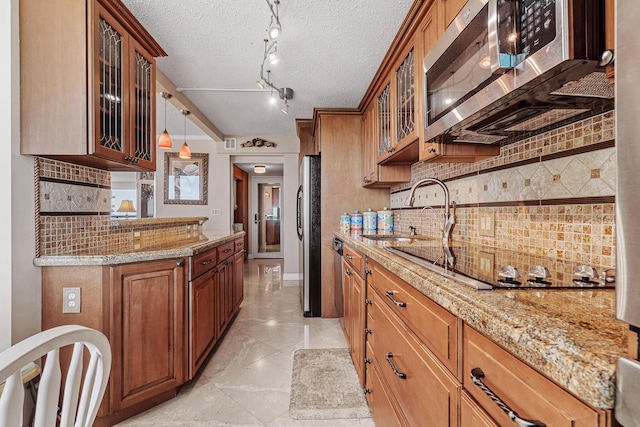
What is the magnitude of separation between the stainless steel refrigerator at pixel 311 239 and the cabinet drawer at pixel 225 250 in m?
0.83

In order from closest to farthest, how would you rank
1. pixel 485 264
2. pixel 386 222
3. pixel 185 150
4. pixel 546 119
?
pixel 485 264 < pixel 546 119 < pixel 386 222 < pixel 185 150

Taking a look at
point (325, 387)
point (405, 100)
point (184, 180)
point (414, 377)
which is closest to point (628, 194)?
point (414, 377)

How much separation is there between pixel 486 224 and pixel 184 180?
4.69 m

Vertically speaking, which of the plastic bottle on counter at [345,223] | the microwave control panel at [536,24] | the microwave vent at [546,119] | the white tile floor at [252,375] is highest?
the microwave control panel at [536,24]

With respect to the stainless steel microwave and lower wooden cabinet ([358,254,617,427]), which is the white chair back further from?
the stainless steel microwave

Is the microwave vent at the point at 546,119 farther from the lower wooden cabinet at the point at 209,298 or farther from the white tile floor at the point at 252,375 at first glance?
the lower wooden cabinet at the point at 209,298

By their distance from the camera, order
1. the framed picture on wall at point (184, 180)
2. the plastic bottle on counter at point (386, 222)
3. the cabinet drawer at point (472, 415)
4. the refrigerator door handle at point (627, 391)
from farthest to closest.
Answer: the framed picture on wall at point (184, 180) < the plastic bottle on counter at point (386, 222) < the cabinet drawer at point (472, 415) < the refrigerator door handle at point (627, 391)

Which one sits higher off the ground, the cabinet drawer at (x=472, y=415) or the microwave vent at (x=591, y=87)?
the microwave vent at (x=591, y=87)

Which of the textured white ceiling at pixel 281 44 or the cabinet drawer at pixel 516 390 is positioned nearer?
the cabinet drawer at pixel 516 390

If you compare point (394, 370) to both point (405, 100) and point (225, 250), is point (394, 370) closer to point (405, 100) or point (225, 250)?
point (405, 100)

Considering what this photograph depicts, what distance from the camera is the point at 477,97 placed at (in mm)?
1018

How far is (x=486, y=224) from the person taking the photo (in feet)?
5.31

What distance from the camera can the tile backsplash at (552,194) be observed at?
995 mm

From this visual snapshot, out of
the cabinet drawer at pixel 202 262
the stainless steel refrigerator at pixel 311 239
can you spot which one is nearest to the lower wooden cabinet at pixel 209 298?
the cabinet drawer at pixel 202 262
